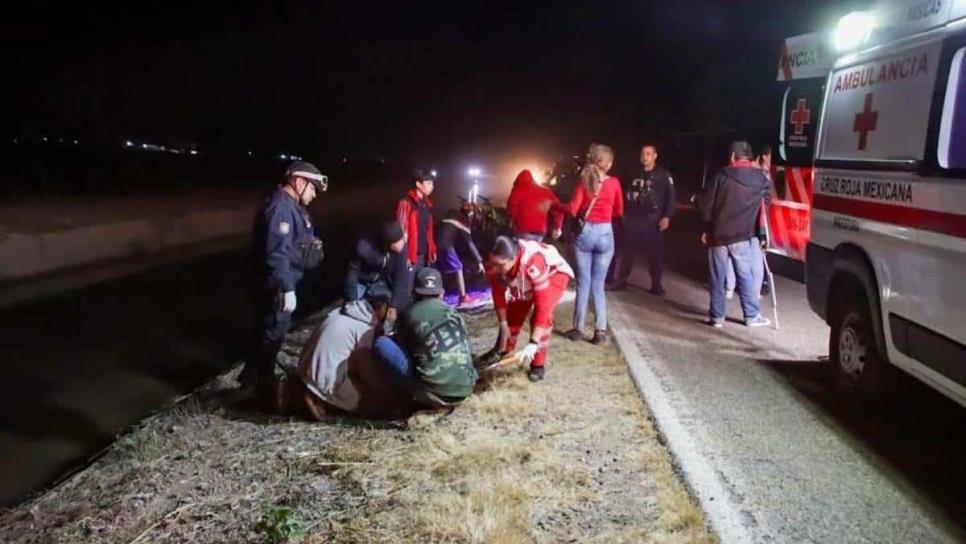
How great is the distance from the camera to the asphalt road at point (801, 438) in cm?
384

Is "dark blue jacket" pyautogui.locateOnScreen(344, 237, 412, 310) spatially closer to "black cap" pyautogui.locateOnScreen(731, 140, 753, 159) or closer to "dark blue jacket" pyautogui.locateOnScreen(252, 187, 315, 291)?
"dark blue jacket" pyautogui.locateOnScreen(252, 187, 315, 291)

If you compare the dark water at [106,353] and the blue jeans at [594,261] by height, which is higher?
the blue jeans at [594,261]

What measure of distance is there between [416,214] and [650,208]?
3.23 meters

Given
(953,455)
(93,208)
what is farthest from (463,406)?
(93,208)

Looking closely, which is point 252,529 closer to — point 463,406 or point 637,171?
point 463,406

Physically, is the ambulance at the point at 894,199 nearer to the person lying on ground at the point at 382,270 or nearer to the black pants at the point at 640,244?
the person lying on ground at the point at 382,270

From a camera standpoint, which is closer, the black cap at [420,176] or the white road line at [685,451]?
the white road line at [685,451]

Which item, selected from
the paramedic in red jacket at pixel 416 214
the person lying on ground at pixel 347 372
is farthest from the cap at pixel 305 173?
the paramedic in red jacket at pixel 416 214

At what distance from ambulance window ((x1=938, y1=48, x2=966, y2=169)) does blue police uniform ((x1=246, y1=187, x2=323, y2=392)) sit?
382 centimetres

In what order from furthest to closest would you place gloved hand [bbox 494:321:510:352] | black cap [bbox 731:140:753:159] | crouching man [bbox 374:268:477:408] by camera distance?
black cap [bbox 731:140:753:159]
gloved hand [bbox 494:321:510:352]
crouching man [bbox 374:268:477:408]

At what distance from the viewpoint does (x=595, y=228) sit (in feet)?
22.5

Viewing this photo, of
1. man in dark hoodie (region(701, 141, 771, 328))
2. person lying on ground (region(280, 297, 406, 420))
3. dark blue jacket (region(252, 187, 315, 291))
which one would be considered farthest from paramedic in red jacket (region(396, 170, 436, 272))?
man in dark hoodie (region(701, 141, 771, 328))

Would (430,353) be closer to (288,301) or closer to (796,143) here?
(288,301)

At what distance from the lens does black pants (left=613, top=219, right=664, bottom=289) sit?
9.41 metres
